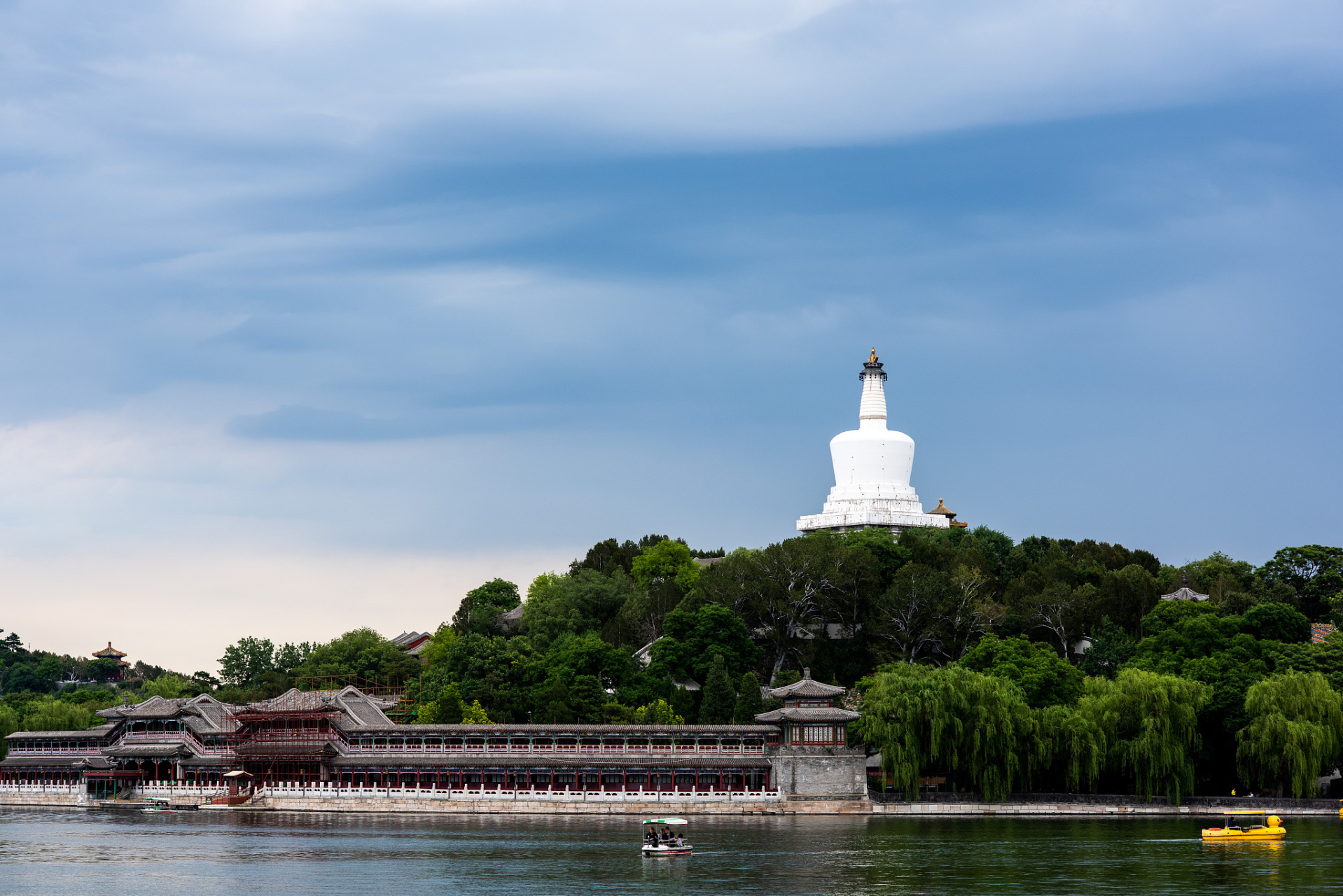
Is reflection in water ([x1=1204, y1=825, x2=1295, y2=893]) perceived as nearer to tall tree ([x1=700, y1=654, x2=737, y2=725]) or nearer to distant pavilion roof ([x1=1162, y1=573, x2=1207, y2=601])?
tall tree ([x1=700, y1=654, x2=737, y2=725])

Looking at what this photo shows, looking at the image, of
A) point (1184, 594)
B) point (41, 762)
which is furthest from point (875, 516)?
point (41, 762)

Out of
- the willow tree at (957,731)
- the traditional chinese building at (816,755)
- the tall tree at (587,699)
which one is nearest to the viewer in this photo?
the willow tree at (957,731)

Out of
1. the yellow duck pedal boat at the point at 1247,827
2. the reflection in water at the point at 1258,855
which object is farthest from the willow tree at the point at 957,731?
the reflection in water at the point at 1258,855

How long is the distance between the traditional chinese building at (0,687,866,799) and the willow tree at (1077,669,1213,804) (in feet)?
34.3

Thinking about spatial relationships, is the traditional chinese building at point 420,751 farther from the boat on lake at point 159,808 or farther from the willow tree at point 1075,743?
the willow tree at point 1075,743

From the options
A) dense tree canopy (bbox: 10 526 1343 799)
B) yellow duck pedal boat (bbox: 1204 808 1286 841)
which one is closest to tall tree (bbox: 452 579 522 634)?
dense tree canopy (bbox: 10 526 1343 799)

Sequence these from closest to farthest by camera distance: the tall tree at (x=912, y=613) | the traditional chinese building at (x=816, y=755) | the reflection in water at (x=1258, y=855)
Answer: the reflection in water at (x=1258, y=855)
the traditional chinese building at (x=816, y=755)
the tall tree at (x=912, y=613)

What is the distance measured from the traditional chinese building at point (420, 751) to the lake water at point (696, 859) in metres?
3.46

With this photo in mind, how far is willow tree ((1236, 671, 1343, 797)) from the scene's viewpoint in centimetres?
6494

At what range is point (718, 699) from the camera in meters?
77.8

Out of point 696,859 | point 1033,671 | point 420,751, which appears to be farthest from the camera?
point 420,751

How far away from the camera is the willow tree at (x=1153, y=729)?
218 feet

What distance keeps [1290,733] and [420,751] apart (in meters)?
38.6

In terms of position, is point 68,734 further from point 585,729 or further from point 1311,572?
point 1311,572
